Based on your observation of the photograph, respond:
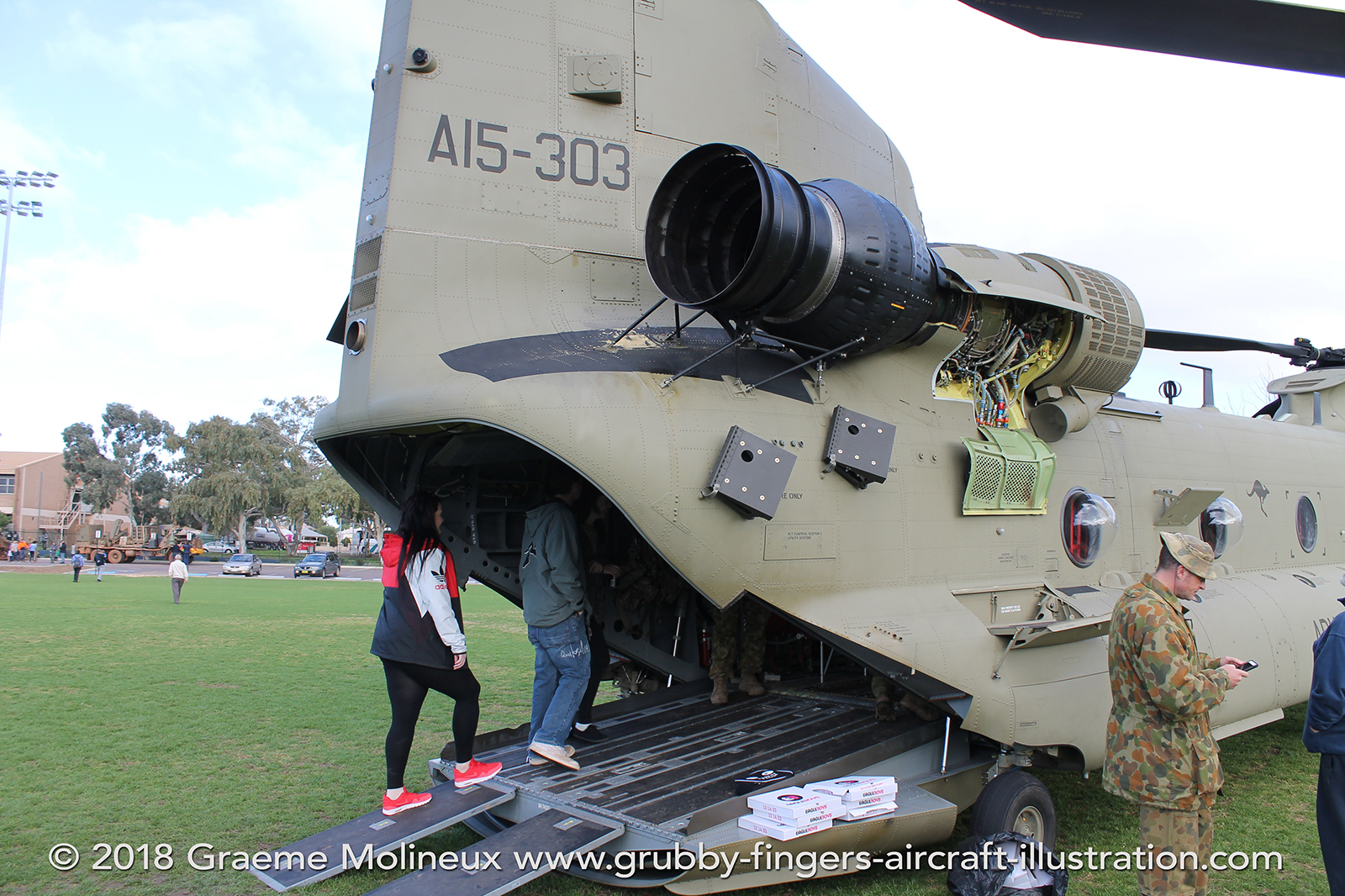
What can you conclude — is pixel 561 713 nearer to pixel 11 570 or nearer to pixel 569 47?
pixel 569 47

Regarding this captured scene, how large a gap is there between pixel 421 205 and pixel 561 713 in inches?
122

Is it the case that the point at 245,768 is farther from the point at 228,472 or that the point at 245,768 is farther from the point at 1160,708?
the point at 228,472

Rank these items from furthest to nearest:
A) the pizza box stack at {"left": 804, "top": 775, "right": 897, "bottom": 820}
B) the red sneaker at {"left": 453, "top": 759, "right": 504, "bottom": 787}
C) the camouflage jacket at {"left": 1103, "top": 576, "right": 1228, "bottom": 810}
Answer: the red sneaker at {"left": 453, "top": 759, "right": 504, "bottom": 787}
the pizza box stack at {"left": 804, "top": 775, "right": 897, "bottom": 820}
the camouflage jacket at {"left": 1103, "top": 576, "right": 1228, "bottom": 810}

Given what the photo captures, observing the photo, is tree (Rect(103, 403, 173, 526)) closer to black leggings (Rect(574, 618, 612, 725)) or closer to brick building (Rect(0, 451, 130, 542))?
brick building (Rect(0, 451, 130, 542))

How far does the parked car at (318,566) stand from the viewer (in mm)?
40188

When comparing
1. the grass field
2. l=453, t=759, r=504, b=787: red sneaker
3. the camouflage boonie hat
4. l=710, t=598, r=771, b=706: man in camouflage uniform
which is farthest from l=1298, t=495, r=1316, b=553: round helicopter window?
l=453, t=759, r=504, b=787: red sneaker

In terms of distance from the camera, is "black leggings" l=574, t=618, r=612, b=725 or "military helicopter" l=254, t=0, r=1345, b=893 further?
"black leggings" l=574, t=618, r=612, b=725

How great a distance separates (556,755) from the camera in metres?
4.89

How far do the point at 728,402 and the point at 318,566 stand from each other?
132 ft

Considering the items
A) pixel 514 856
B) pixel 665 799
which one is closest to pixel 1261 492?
pixel 665 799

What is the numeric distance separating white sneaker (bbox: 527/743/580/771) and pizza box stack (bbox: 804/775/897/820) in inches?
55.3

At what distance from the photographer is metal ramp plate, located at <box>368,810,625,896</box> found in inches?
143

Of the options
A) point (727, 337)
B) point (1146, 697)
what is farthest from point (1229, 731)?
point (727, 337)

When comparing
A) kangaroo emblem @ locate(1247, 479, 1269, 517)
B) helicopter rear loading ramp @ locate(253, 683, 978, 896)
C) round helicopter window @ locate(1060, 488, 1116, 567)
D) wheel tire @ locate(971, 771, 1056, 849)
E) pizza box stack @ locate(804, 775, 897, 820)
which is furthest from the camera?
kangaroo emblem @ locate(1247, 479, 1269, 517)
